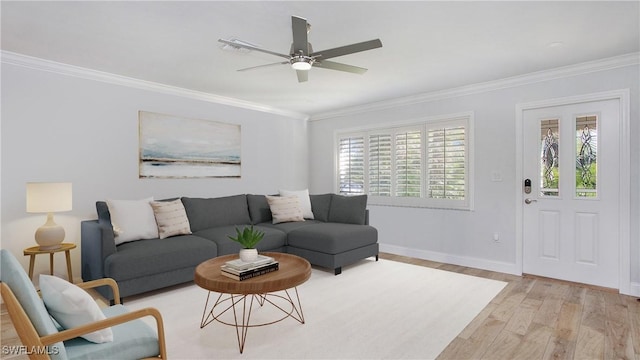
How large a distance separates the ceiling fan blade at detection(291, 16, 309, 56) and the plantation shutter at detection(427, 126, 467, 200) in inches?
113

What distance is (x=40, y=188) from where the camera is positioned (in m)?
3.10

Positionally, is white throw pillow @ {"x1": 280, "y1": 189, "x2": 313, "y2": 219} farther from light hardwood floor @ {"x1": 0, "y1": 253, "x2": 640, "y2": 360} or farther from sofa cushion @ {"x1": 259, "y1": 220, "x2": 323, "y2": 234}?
light hardwood floor @ {"x1": 0, "y1": 253, "x2": 640, "y2": 360}

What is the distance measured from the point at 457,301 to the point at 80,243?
400cm

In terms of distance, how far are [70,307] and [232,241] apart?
2337 mm

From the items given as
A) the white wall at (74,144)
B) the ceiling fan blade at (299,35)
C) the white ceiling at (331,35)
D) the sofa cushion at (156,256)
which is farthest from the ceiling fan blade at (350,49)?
the white wall at (74,144)

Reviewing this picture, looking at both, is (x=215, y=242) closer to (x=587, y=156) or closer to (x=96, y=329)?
(x=96, y=329)

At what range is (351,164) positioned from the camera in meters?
5.90

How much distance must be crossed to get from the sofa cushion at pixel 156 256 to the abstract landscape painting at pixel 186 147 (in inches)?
45.6

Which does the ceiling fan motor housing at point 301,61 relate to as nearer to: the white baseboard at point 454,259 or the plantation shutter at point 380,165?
the plantation shutter at point 380,165

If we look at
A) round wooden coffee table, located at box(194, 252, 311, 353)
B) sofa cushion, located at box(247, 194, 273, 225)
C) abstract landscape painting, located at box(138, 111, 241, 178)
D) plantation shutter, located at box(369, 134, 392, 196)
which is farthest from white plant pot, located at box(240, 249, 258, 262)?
plantation shutter, located at box(369, 134, 392, 196)

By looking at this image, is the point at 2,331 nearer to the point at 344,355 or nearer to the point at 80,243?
the point at 80,243

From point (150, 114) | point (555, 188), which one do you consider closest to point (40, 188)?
point (150, 114)

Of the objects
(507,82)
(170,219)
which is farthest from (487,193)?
(170,219)

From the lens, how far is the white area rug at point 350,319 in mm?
2305
